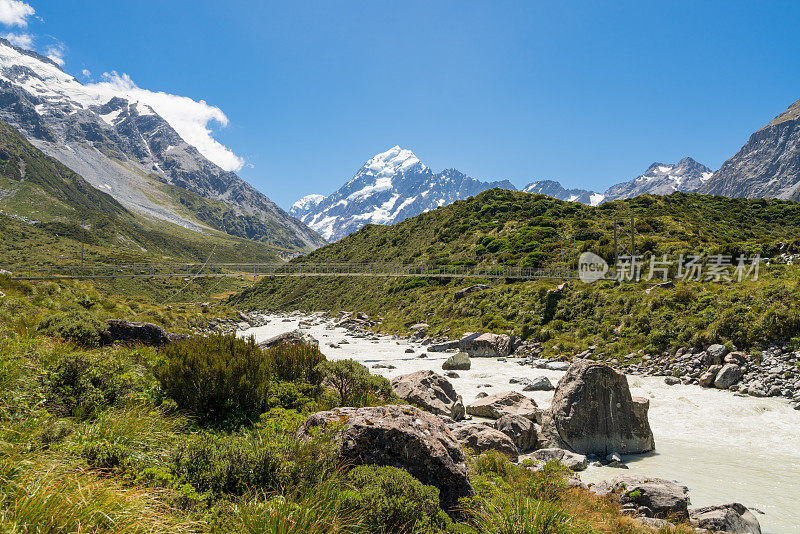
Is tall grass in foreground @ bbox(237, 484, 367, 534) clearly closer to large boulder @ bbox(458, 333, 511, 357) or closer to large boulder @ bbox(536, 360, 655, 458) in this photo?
large boulder @ bbox(536, 360, 655, 458)

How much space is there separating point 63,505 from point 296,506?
1740 millimetres

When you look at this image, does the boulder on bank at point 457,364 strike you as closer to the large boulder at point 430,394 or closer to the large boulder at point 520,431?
the large boulder at point 430,394

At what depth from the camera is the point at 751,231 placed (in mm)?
54062

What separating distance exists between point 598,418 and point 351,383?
673 centimetres

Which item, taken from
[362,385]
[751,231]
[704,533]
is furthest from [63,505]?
[751,231]

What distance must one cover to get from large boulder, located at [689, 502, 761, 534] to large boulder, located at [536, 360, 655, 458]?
362 cm

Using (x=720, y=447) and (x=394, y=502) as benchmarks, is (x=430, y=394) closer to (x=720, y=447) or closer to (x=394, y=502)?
(x=720, y=447)

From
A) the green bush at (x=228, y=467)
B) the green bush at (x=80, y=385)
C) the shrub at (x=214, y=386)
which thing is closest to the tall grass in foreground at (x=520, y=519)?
the green bush at (x=228, y=467)

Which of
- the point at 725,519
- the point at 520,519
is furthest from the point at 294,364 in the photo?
the point at 725,519

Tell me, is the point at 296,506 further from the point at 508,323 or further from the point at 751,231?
the point at 751,231

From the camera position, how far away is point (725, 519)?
21.0 feet

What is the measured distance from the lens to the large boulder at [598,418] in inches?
417

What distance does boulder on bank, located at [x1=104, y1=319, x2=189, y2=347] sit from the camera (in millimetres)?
11906

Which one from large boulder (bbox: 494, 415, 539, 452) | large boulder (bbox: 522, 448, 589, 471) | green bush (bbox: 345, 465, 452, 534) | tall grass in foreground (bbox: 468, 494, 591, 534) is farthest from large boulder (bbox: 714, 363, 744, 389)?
green bush (bbox: 345, 465, 452, 534)
